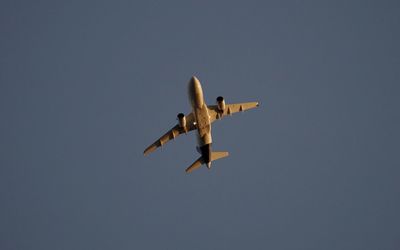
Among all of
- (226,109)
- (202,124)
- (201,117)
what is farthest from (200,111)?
(226,109)

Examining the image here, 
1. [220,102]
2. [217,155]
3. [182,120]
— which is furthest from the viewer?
[217,155]

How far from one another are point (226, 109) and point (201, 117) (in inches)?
220

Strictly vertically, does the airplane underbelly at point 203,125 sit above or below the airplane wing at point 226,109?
below

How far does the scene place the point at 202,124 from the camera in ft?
247

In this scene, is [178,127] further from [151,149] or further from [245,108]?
[245,108]

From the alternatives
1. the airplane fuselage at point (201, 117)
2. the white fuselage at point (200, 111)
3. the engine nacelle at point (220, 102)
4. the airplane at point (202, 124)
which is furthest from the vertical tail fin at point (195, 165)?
the engine nacelle at point (220, 102)

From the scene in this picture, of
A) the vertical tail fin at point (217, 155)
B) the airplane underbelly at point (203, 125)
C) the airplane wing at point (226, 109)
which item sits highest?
the airplane wing at point (226, 109)

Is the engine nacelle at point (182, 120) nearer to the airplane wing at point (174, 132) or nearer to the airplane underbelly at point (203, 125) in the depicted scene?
the airplane wing at point (174, 132)

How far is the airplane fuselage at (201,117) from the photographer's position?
7049cm

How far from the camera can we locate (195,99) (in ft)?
235

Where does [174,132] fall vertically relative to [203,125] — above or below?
above

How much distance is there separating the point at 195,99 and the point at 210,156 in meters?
9.72

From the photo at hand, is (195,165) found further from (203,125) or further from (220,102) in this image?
(220,102)

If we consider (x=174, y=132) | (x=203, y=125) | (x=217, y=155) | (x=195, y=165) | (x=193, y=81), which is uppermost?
(x=193, y=81)
